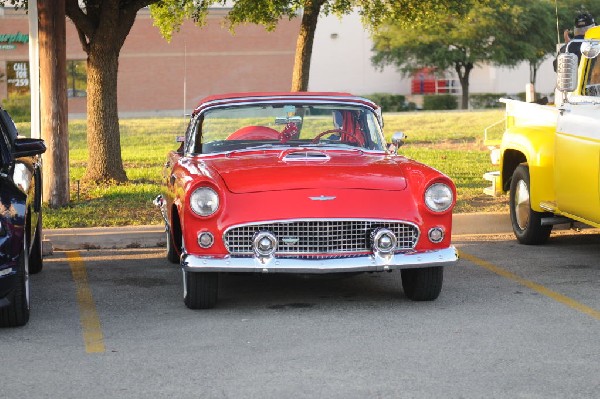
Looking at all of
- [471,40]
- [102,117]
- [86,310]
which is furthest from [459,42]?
[86,310]

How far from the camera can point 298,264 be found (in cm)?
786

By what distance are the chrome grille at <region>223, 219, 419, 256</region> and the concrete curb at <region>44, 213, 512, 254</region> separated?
401 centimetres

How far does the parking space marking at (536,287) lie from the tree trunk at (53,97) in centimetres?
562

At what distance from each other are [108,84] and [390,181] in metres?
9.96

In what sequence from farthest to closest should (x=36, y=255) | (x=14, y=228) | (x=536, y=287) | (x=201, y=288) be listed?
(x=36, y=255) → (x=536, y=287) → (x=201, y=288) → (x=14, y=228)

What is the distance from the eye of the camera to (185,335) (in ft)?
24.3

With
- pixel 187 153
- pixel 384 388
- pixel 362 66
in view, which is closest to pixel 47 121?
pixel 187 153

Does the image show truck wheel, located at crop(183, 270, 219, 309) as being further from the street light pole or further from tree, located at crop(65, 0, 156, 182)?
tree, located at crop(65, 0, 156, 182)

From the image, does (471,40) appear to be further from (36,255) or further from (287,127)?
(36,255)

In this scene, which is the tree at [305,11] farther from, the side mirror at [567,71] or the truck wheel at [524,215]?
the side mirror at [567,71]

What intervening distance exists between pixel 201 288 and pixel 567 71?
371cm

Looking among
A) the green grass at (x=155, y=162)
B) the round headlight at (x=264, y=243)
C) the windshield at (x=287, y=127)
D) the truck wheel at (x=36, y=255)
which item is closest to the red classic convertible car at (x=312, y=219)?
the round headlight at (x=264, y=243)

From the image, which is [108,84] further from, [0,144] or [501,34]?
[501,34]

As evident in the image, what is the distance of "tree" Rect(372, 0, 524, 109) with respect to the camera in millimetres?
56125
